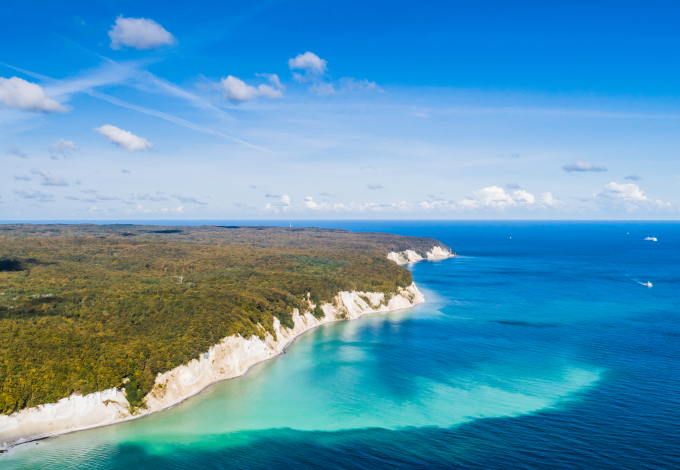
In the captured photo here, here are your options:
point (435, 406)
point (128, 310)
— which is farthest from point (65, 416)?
point (435, 406)

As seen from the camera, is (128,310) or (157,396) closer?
(157,396)

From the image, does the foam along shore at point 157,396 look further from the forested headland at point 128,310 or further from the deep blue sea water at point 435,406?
the deep blue sea water at point 435,406

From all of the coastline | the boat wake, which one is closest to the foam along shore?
the coastline

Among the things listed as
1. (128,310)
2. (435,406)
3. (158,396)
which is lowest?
(435,406)

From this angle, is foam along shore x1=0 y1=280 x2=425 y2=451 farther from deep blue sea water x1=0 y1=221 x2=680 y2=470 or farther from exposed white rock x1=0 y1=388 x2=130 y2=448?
deep blue sea water x1=0 y1=221 x2=680 y2=470

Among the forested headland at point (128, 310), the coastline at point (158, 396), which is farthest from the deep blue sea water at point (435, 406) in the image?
the forested headland at point (128, 310)

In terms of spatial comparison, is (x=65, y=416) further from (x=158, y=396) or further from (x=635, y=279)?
(x=635, y=279)
